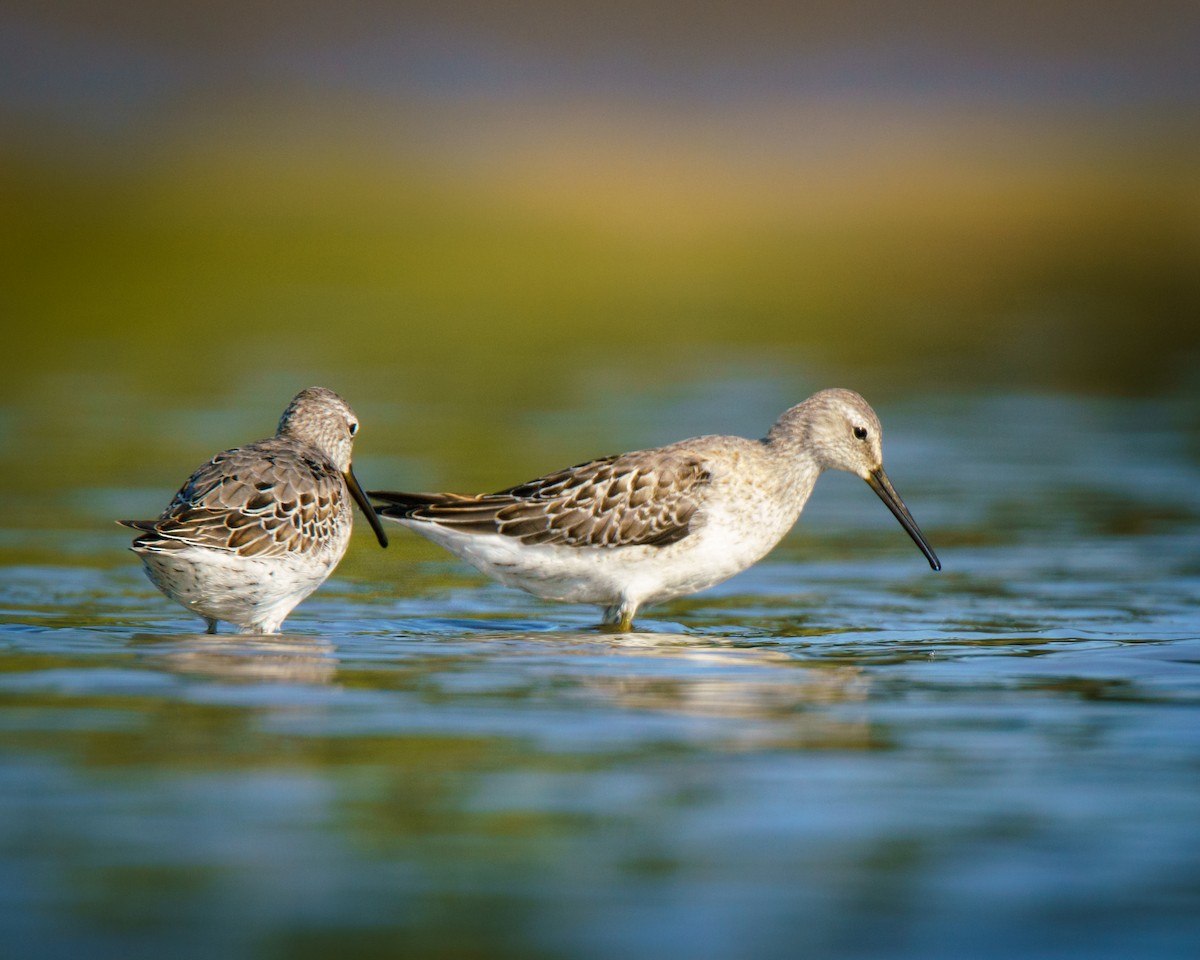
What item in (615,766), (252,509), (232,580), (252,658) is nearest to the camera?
(615,766)

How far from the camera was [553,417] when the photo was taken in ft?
65.3

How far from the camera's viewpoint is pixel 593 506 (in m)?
11.8

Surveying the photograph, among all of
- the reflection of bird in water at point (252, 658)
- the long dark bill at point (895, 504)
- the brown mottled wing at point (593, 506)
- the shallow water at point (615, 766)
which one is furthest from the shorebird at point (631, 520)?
the reflection of bird in water at point (252, 658)

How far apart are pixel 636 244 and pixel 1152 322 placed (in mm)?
12247

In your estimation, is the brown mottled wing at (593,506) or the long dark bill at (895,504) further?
the long dark bill at (895,504)

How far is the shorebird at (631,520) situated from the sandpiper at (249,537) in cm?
80

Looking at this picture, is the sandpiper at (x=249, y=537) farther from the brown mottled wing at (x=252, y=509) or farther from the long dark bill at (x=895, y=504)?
the long dark bill at (x=895, y=504)

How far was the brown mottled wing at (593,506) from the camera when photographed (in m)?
11.6

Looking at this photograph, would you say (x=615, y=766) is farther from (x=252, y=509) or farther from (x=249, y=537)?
(x=252, y=509)

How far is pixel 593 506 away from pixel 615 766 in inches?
159

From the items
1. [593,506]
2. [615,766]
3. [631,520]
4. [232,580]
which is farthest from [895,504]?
[615,766]

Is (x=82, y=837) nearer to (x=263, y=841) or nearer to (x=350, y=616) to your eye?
(x=263, y=841)

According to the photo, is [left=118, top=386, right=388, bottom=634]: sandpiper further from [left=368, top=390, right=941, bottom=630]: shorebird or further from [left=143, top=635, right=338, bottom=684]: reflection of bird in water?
[left=368, top=390, right=941, bottom=630]: shorebird

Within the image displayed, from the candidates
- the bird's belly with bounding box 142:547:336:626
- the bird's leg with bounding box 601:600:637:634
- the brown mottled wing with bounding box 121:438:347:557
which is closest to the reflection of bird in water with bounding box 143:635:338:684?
the bird's belly with bounding box 142:547:336:626
